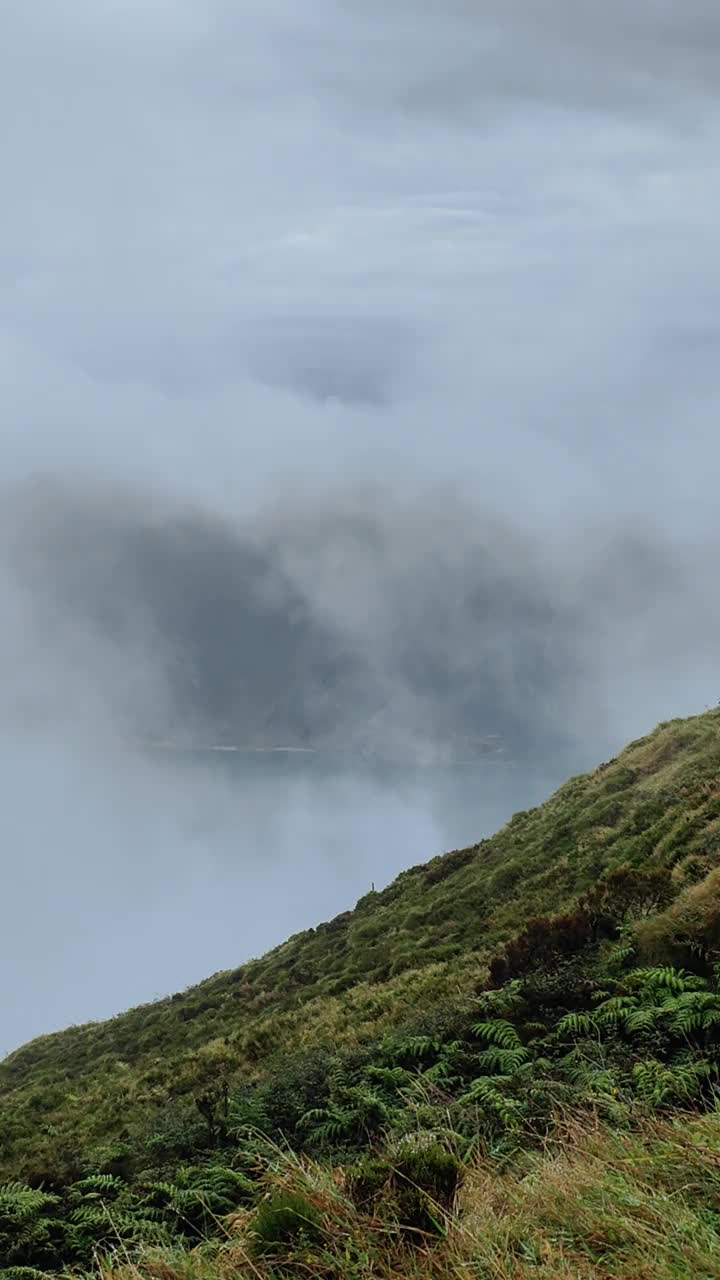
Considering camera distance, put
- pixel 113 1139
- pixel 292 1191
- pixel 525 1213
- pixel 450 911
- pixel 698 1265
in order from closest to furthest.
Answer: pixel 698 1265 → pixel 525 1213 → pixel 292 1191 → pixel 113 1139 → pixel 450 911

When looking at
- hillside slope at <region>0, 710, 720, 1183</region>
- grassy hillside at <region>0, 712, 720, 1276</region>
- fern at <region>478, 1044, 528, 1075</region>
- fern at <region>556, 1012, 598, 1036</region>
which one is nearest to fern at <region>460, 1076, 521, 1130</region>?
grassy hillside at <region>0, 712, 720, 1276</region>

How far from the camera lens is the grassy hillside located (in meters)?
5.70

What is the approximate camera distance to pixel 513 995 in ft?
39.9

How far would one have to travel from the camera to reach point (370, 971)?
866 inches

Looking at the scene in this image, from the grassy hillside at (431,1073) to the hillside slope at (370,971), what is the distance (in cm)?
10

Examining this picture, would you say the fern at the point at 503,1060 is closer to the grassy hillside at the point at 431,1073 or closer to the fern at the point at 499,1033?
the grassy hillside at the point at 431,1073

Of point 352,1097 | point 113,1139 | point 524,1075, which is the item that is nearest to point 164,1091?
point 113,1139

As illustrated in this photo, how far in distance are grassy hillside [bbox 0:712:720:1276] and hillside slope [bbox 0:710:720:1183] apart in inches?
4.0

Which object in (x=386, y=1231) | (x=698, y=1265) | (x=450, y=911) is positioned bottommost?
(x=698, y=1265)

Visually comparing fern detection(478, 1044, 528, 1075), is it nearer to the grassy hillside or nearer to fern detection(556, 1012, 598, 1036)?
the grassy hillside

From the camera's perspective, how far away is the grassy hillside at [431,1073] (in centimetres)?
570

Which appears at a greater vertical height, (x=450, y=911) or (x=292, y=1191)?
(x=450, y=911)

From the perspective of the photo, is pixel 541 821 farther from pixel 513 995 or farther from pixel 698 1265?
pixel 698 1265

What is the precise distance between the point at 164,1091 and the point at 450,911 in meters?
8.93
